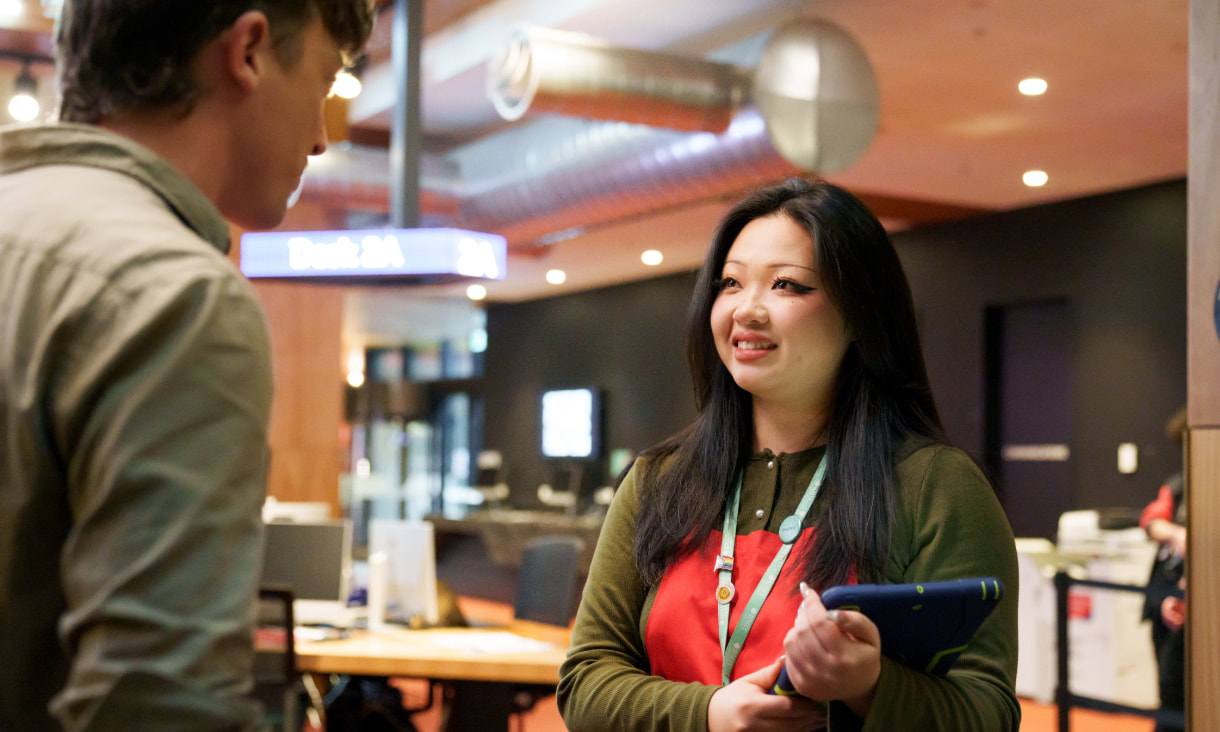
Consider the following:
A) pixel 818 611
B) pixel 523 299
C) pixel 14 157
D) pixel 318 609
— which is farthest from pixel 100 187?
pixel 523 299

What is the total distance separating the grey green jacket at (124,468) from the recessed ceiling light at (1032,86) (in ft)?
21.2

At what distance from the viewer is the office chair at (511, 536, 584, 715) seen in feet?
16.1

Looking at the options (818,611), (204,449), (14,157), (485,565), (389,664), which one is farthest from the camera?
(485,565)

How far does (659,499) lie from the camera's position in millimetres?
1722

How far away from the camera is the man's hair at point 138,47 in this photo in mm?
810

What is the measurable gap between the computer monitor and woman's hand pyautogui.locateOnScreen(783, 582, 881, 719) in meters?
3.89

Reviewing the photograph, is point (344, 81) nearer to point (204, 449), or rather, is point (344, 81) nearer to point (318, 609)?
point (318, 609)

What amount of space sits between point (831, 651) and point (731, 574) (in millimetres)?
333

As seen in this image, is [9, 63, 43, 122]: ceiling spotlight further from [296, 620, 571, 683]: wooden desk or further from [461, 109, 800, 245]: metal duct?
[296, 620, 571, 683]: wooden desk

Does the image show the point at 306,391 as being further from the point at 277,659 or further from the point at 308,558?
the point at 277,659

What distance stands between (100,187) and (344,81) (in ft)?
13.5

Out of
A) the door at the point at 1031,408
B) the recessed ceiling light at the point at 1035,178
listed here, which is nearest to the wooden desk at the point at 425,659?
the recessed ceiling light at the point at 1035,178

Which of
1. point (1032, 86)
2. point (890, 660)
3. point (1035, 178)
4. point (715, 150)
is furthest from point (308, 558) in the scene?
point (1035, 178)

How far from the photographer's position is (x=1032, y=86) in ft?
21.5
